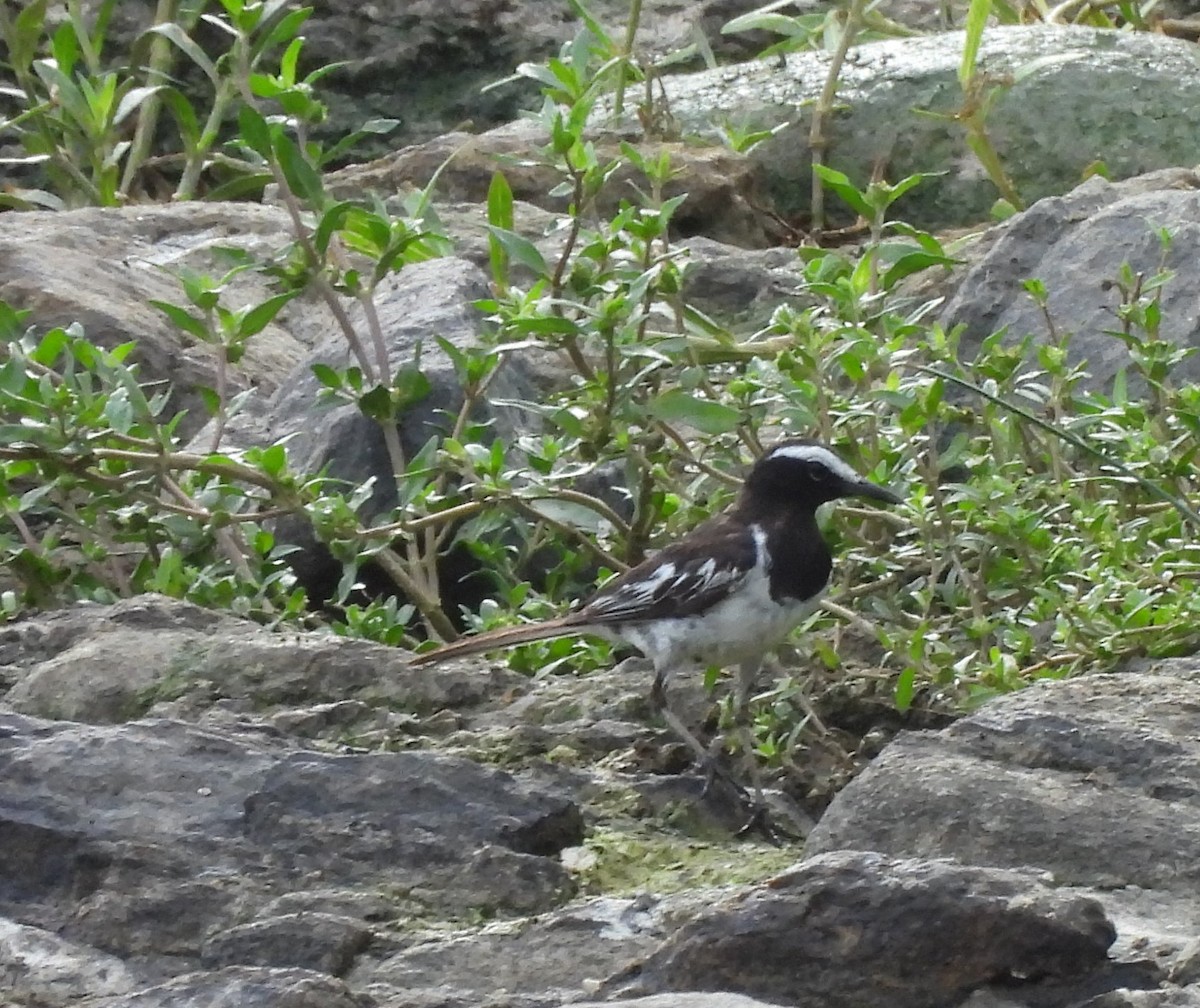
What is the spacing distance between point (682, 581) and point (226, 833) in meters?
1.65

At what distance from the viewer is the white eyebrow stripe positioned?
15.4ft

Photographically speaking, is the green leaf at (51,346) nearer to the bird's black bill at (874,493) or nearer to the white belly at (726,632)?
the white belly at (726,632)

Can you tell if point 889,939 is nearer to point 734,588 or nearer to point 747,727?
point 747,727

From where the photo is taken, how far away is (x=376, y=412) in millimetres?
5164

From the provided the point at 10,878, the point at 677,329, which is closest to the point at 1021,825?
the point at 10,878

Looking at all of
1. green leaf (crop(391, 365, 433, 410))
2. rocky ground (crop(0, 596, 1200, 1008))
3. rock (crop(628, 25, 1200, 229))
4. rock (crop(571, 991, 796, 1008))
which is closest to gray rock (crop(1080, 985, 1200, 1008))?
rocky ground (crop(0, 596, 1200, 1008))

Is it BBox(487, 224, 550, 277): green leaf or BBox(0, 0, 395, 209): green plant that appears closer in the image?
BBox(487, 224, 550, 277): green leaf

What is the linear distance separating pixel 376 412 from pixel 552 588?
25.9 inches

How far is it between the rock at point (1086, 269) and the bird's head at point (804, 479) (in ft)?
3.89

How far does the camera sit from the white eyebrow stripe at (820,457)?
468cm

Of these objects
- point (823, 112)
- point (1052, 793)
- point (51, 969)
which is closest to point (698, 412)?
point (1052, 793)

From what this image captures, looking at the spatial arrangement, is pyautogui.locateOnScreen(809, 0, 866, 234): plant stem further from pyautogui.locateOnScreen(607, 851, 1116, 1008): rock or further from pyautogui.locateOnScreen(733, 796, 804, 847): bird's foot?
pyautogui.locateOnScreen(607, 851, 1116, 1008): rock

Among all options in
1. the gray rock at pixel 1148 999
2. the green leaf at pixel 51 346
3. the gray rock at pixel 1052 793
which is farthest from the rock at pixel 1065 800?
the green leaf at pixel 51 346

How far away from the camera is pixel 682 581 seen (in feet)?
15.1
